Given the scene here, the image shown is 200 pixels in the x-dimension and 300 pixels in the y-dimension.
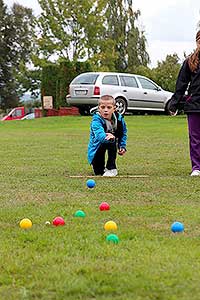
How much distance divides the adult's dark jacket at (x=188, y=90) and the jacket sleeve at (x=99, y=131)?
3.04 ft

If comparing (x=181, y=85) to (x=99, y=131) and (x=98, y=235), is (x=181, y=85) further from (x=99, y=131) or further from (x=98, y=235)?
(x=98, y=235)

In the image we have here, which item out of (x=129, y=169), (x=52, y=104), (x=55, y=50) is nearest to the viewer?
(x=129, y=169)

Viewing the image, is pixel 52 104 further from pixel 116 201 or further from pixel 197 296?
pixel 197 296

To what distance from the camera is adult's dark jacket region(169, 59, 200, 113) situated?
7.91 m

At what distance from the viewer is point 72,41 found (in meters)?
47.2

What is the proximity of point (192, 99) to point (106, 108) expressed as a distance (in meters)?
1.16

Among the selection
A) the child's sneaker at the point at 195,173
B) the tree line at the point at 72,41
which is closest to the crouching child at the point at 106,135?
the child's sneaker at the point at 195,173

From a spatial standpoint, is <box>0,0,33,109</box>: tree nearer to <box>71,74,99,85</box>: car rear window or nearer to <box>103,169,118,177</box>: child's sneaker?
<box>71,74,99,85</box>: car rear window

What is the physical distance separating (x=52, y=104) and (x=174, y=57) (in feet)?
76.5

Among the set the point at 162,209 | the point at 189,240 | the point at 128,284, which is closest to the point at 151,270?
the point at 128,284

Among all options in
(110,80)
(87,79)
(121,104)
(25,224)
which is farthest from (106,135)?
(110,80)

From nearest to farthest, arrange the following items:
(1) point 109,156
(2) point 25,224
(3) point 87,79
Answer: (2) point 25,224, (1) point 109,156, (3) point 87,79

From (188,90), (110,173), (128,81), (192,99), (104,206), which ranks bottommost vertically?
(110,173)

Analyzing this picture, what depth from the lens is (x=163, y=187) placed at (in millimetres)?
6879
